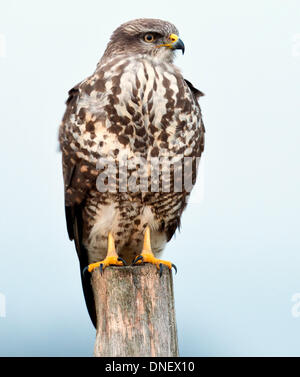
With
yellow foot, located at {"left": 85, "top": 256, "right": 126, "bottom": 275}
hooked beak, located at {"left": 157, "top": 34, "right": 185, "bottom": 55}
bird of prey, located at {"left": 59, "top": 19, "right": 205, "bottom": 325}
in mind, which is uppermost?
hooked beak, located at {"left": 157, "top": 34, "right": 185, "bottom": 55}

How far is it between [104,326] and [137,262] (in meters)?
0.78

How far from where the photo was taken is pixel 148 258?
446 centimetres

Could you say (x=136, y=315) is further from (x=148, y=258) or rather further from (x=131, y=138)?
(x=131, y=138)

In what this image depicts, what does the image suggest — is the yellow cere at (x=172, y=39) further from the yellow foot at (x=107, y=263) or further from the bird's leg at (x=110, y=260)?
the yellow foot at (x=107, y=263)

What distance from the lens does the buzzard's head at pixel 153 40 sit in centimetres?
458

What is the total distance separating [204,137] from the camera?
472cm

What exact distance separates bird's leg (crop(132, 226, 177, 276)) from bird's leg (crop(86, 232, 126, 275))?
12 cm

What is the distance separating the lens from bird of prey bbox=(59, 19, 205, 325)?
14.1 feet

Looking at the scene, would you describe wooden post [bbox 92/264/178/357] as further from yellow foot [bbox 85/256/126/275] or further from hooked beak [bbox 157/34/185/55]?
hooked beak [bbox 157/34/185/55]

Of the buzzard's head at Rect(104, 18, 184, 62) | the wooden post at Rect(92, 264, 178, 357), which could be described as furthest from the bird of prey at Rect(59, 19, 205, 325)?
the wooden post at Rect(92, 264, 178, 357)

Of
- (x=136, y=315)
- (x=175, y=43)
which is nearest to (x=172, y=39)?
(x=175, y=43)

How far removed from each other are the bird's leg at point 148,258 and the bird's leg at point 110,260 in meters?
0.12

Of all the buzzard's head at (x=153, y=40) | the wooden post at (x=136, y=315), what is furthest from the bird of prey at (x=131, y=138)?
the wooden post at (x=136, y=315)

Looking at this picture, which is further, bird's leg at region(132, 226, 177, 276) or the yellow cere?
the yellow cere
